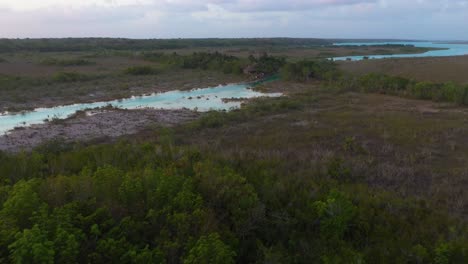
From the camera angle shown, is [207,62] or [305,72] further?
[207,62]

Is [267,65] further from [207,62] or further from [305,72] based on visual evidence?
[207,62]

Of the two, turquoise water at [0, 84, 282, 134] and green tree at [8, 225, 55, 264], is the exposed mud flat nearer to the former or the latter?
turquoise water at [0, 84, 282, 134]

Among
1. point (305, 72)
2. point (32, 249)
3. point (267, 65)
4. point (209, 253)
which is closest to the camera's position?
point (32, 249)

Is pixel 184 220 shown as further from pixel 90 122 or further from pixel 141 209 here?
pixel 90 122

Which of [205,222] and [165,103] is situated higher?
[205,222]

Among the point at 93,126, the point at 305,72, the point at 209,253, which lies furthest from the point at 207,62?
the point at 209,253

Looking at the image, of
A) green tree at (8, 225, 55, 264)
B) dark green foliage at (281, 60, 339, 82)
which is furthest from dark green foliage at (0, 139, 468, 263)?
dark green foliage at (281, 60, 339, 82)
